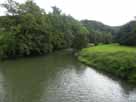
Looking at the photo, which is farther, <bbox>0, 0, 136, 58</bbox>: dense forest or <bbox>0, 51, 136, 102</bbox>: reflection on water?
<bbox>0, 0, 136, 58</bbox>: dense forest

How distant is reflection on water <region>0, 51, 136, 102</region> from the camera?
18797 mm

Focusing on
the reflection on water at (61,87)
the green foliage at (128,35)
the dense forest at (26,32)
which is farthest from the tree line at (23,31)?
the green foliage at (128,35)

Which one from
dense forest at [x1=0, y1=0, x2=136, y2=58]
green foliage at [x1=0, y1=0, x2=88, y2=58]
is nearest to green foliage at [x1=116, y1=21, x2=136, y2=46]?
dense forest at [x1=0, y1=0, x2=136, y2=58]

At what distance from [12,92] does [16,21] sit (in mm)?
31261

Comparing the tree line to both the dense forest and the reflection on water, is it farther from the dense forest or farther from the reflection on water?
the reflection on water

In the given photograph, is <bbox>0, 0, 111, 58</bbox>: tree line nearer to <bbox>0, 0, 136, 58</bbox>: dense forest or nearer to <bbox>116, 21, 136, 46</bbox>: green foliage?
<bbox>0, 0, 136, 58</bbox>: dense forest

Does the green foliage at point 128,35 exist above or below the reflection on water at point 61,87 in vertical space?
above

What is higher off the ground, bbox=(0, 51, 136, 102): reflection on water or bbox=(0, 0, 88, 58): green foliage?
bbox=(0, 0, 88, 58): green foliage

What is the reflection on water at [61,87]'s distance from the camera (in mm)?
18797

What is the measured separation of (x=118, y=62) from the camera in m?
28.5

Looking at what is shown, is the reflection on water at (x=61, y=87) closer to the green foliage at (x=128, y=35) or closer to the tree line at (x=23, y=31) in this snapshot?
the tree line at (x=23, y=31)

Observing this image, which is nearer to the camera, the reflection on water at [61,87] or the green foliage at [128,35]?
the reflection on water at [61,87]

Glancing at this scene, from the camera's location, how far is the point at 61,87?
22.2 meters

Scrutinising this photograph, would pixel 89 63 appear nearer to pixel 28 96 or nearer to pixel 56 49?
pixel 28 96
